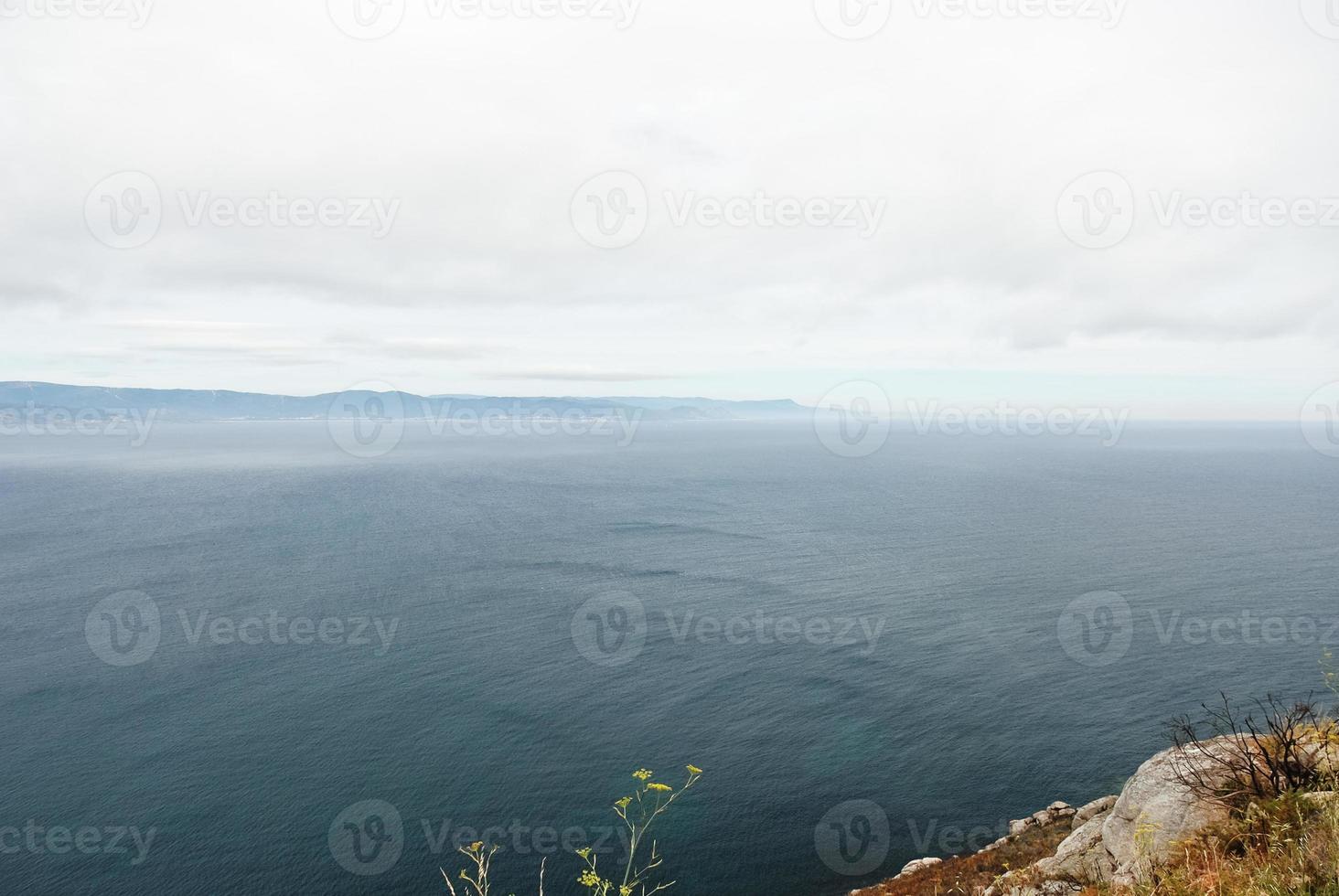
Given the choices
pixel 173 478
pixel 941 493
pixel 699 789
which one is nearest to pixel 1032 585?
pixel 699 789

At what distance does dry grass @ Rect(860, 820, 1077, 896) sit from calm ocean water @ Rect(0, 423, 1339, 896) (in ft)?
7.67

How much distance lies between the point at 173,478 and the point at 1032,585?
19015cm

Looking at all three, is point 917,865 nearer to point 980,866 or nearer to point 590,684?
point 980,866

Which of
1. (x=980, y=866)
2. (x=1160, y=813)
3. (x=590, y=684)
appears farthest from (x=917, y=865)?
(x=590, y=684)

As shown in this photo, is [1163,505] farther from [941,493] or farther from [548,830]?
[548,830]

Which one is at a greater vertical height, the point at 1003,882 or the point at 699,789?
the point at 1003,882

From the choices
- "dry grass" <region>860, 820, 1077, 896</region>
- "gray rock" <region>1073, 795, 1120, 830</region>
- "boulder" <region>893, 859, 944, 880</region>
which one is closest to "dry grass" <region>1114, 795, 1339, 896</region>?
"dry grass" <region>860, 820, 1077, 896</region>

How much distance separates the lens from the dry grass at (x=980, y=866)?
28141 mm

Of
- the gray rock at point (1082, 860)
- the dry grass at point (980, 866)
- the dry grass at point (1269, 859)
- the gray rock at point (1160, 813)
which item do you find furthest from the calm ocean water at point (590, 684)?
the dry grass at point (1269, 859)

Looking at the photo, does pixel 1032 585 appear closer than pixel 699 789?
No

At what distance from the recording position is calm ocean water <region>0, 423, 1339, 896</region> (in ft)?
111

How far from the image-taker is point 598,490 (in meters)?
146

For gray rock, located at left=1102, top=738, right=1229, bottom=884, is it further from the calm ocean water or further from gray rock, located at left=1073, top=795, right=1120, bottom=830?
the calm ocean water

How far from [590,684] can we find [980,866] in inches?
1083
